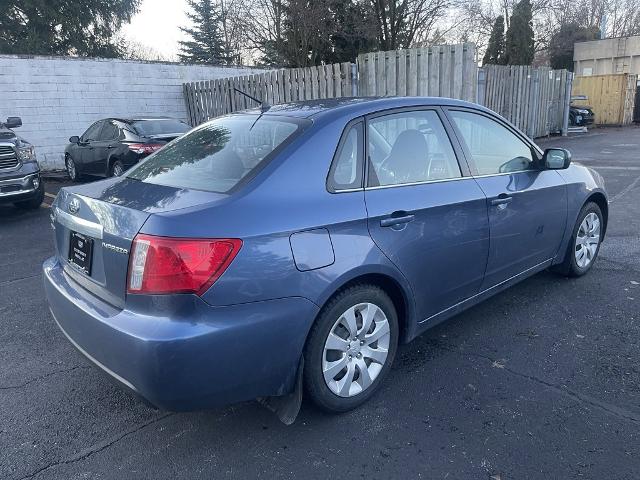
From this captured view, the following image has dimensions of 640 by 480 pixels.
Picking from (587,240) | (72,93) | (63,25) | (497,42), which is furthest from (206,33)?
(587,240)

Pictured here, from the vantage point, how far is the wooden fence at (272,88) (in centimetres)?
1025

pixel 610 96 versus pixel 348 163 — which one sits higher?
pixel 610 96

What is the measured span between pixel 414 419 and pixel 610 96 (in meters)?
27.6

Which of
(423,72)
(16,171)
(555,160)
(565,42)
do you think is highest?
(565,42)

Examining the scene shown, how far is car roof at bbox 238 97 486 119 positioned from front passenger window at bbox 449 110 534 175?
0.22 meters

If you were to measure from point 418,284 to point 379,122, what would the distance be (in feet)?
3.29

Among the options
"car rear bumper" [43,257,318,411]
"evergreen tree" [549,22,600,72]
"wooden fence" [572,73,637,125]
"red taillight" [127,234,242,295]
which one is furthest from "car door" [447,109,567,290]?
"evergreen tree" [549,22,600,72]

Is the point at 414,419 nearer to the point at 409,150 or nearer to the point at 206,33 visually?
Answer: the point at 409,150

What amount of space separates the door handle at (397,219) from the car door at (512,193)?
0.82 meters

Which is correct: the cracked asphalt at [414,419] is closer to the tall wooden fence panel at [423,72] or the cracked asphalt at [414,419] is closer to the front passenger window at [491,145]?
the front passenger window at [491,145]

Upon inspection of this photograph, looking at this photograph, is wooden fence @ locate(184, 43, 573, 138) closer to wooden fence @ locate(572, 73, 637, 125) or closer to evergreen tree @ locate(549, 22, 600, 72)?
wooden fence @ locate(572, 73, 637, 125)

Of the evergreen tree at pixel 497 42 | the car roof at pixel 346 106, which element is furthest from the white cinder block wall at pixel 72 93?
the evergreen tree at pixel 497 42

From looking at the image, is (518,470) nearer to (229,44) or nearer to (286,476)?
(286,476)

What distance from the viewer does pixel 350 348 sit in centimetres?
269
